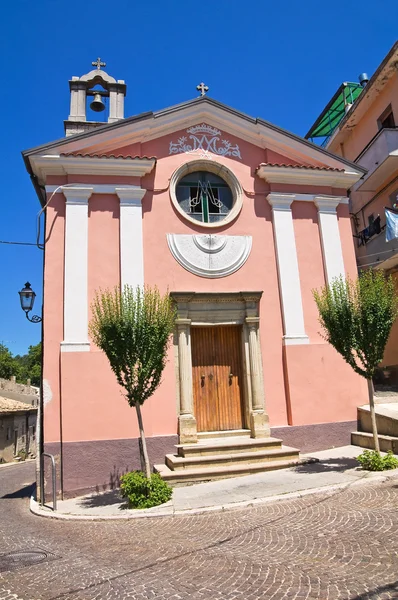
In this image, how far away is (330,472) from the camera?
27.8 ft

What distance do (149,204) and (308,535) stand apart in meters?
8.01

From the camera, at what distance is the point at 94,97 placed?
1330 centimetres

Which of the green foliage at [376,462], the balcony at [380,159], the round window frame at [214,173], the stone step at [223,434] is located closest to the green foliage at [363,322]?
the green foliage at [376,462]

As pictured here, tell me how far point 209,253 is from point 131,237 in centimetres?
188

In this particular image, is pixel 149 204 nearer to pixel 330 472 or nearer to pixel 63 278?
pixel 63 278

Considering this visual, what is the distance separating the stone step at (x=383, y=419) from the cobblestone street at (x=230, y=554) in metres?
2.54

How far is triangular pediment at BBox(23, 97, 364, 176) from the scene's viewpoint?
11.0m

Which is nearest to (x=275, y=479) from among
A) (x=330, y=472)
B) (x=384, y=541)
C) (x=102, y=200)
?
(x=330, y=472)

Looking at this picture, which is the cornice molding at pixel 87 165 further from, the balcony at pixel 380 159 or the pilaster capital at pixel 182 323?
the balcony at pixel 380 159

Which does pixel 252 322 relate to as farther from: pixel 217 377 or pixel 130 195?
pixel 130 195

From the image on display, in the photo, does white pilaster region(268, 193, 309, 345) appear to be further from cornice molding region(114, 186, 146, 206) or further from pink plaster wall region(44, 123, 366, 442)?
cornice molding region(114, 186, 146, 206)

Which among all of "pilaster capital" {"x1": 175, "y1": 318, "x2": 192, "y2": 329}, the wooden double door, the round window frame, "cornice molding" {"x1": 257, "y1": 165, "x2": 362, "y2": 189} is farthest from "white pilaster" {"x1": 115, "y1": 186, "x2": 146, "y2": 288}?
"cornice molding" {"x1": 257, "y1": 165, "x2": 362, "y2": 189}

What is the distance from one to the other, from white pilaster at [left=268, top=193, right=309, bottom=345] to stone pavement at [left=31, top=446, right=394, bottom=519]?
3016 millimetres

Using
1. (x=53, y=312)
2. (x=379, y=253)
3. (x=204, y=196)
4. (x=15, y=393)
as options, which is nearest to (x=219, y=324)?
(x=204, y=196)
